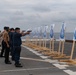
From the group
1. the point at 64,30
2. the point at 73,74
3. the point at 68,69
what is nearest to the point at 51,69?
the point at 68,69

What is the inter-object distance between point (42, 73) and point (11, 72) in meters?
1.38

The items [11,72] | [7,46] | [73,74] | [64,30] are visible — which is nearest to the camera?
[73,74]

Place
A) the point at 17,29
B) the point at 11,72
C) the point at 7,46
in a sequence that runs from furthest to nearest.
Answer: the point at 7,46 < the point at 17,29 < the point at 11,72

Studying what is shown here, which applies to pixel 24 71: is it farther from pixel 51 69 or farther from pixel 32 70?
pixel 51 69

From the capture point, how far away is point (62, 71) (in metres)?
12.4

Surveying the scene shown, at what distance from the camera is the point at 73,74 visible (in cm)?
1155

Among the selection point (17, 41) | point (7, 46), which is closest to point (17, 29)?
point (17, 41)

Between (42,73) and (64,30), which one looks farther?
(64,30)

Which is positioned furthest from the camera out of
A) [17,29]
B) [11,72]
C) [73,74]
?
[17,29]

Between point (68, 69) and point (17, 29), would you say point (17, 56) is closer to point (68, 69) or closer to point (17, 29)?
point (17, 29)

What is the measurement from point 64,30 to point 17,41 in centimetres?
406

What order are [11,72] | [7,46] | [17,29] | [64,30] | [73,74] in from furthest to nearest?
[64,30] → [7,46] → [17,29] → [11,72] → [73,74]

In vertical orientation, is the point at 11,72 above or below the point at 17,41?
below

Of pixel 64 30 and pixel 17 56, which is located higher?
pixel 64 30
